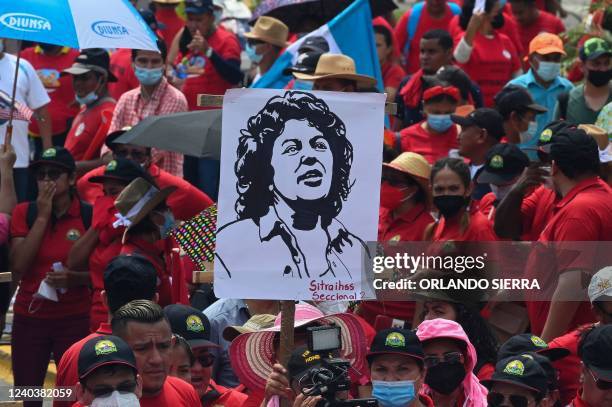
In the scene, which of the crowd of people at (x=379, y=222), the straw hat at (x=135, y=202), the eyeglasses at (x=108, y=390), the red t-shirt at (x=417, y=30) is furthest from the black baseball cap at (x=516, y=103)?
the eyeglasses at (x=108, y=390)

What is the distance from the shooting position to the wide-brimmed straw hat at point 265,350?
7496 millimetres

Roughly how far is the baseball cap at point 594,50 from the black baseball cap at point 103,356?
5.98 metres

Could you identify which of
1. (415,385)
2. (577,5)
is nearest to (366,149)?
(415,385)

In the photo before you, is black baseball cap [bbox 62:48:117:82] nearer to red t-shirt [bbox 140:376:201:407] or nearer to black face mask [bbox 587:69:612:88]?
black face mask [bbox 587:69:612:88]

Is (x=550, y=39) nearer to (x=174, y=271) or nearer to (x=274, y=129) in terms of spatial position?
(x=174, y=271)

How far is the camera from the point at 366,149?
6902 millimetres

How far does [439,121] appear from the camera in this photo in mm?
11711

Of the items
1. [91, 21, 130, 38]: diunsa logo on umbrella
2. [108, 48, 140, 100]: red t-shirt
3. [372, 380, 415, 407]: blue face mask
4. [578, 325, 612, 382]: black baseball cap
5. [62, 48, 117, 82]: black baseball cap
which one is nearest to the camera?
[578, 325, 612, 382]: black baseball cap

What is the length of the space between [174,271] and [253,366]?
1.94 meters

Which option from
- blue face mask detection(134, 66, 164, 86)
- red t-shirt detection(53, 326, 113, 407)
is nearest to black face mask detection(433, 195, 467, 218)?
red t-shirt detection(53, 326, 113, 407)

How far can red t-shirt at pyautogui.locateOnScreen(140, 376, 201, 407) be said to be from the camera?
6.79 metres

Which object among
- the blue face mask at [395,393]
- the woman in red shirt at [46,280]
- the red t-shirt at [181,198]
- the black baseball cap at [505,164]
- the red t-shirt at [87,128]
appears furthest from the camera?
the red t-shirt at [87,128]

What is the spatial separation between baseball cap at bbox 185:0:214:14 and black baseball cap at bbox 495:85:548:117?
3.48 meters

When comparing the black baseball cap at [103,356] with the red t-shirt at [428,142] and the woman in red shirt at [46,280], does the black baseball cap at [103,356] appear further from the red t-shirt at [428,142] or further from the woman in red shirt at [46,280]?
the red t-shirt at [428,142]
